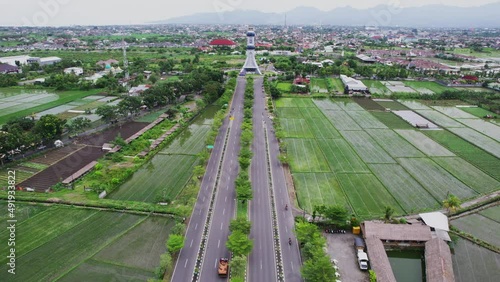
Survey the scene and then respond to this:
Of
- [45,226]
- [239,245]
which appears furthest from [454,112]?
[45,226]

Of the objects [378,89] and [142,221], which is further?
[378,89]

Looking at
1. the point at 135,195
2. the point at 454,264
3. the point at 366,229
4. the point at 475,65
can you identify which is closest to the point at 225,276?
the point at 366,229

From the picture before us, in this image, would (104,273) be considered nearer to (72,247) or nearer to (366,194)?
(72,247)

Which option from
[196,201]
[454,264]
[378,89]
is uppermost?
[378,89]

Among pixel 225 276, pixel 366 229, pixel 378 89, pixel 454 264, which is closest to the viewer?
pixel 225 276

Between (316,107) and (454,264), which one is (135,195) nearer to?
(454,264)

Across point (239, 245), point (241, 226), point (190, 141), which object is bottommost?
point (239, 245)
